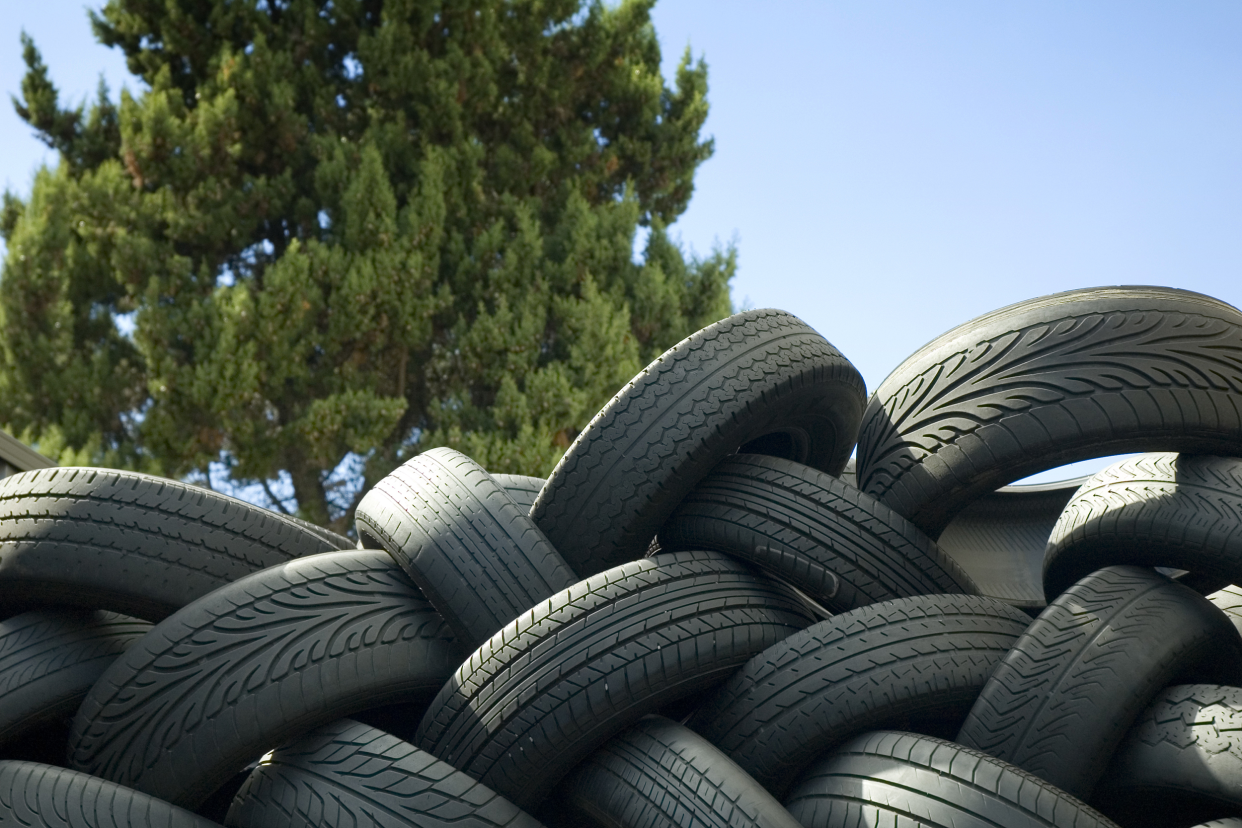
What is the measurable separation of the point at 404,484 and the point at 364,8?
50.7ft

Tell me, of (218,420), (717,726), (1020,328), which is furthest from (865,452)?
(218,420)

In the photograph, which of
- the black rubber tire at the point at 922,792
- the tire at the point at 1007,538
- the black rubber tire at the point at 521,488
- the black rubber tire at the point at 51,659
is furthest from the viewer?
the tire at the point at 1007,538

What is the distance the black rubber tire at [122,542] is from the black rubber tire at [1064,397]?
1.88ft

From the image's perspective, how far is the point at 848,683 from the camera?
722mm

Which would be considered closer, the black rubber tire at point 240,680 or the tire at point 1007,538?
the black rubber tire at point 240,680

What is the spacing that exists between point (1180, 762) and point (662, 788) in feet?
1.18

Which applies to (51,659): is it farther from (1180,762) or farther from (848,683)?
(1180,762)

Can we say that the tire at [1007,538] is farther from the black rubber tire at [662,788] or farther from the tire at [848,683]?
the black rubber tire at [662,788]

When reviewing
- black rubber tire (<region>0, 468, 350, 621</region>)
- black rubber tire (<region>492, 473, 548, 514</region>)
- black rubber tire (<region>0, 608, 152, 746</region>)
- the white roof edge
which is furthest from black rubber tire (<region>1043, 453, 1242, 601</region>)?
the white roof edge

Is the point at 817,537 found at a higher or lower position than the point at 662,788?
higher

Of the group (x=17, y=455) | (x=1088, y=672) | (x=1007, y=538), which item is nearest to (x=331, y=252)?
(x=17, y=455)

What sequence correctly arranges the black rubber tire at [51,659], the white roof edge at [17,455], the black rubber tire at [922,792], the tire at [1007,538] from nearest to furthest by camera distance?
1. the black rubber tire at [922,792]
2. the black rubber tire at [51,659]
3. the tire at [1007,538]
4. the white roof edge at [17,455]

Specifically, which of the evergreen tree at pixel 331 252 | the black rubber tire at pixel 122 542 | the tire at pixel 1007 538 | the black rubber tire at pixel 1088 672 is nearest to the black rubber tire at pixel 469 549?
the black rubber tire at pixel 122 542

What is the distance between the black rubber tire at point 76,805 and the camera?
0.67 meters
